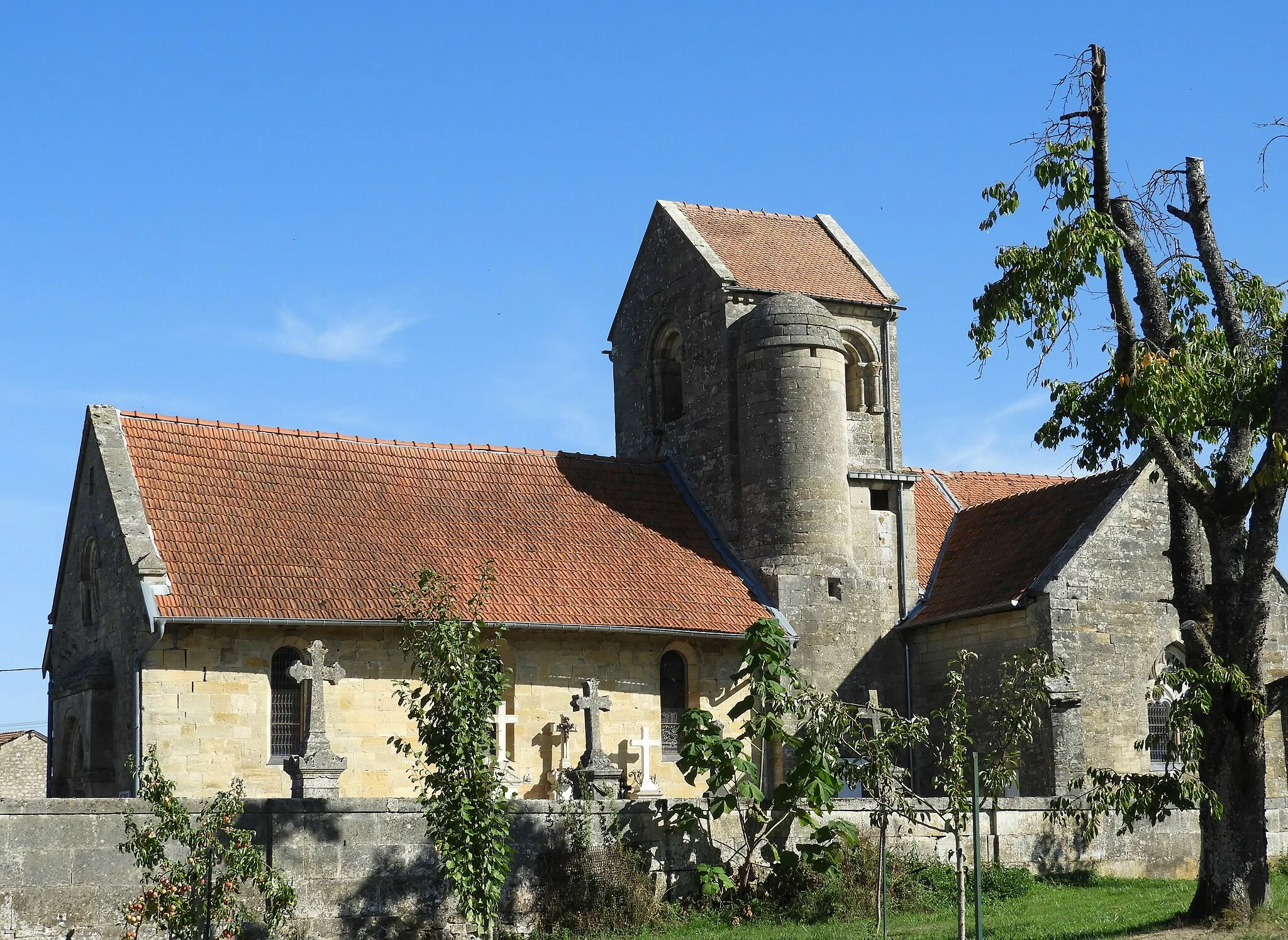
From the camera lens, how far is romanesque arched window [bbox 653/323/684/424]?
98.5 feet

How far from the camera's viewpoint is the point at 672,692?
2472 cm

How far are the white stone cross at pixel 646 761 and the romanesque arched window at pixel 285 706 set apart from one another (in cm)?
480

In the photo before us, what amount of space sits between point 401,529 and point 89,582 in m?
4.91

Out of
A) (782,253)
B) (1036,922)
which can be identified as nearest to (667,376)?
(782,253)

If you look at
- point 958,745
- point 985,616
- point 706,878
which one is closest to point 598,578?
point 985,616

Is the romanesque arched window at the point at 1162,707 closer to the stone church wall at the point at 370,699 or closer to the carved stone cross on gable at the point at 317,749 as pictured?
the stone church wall at the point at 370,699

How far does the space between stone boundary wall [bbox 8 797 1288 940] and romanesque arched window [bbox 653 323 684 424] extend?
12.0 meters

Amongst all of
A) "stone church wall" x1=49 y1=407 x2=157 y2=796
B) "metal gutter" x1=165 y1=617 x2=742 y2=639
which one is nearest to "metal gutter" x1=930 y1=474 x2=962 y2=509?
"metal gutter" x1=165 y1=617 x2=742 y2=639

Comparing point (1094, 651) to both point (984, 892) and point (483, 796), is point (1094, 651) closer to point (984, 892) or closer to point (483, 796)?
point (984, 892)

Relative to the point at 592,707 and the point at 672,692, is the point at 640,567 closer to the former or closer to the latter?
the point at 672,692

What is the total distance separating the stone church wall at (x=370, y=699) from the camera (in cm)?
2084

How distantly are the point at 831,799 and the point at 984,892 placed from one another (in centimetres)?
237

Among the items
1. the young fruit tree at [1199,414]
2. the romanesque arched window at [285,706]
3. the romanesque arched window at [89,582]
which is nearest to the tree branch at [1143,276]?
the young fruit tree at [1199,414]

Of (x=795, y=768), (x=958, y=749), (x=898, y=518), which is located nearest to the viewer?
(x=958, y=749)
